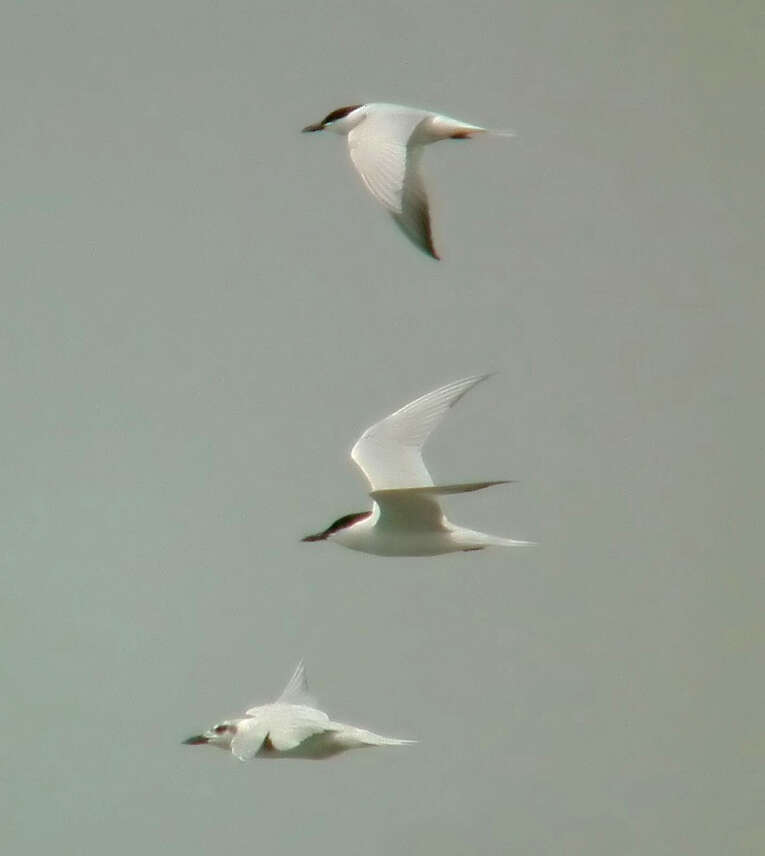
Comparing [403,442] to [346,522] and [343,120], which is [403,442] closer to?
[346,522]

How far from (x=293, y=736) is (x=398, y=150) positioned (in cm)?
72

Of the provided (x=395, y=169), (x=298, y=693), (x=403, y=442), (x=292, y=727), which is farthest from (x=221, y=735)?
(x=395, y=169)

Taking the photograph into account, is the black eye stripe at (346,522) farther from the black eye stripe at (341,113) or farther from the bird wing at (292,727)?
the black eye stripe at (341,113)

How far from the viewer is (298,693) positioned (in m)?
2.08

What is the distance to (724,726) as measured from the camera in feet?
9.37

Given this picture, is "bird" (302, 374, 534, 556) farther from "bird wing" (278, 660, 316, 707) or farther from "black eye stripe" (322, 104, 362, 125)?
"black eye stripe" (322, 104, 362, 125)

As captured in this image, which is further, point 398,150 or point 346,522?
point 346,522

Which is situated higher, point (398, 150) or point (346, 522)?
point (398, 150)

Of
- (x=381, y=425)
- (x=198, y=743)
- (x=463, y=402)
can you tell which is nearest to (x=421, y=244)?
(x=381, y=425)

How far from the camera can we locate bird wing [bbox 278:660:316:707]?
206cm

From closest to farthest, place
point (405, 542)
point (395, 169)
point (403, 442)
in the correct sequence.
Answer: point (395, 169) → point (405, 542) → point (403, 442)

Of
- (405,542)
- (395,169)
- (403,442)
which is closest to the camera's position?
(395,169)

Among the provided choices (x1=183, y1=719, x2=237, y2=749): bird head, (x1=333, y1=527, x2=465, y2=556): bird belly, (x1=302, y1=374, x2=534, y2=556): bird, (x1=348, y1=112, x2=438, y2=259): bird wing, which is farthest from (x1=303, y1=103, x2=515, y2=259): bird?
(x1=183, y1=719, x2=237, y2=749): bird head

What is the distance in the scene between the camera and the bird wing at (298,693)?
2059 millimetres
